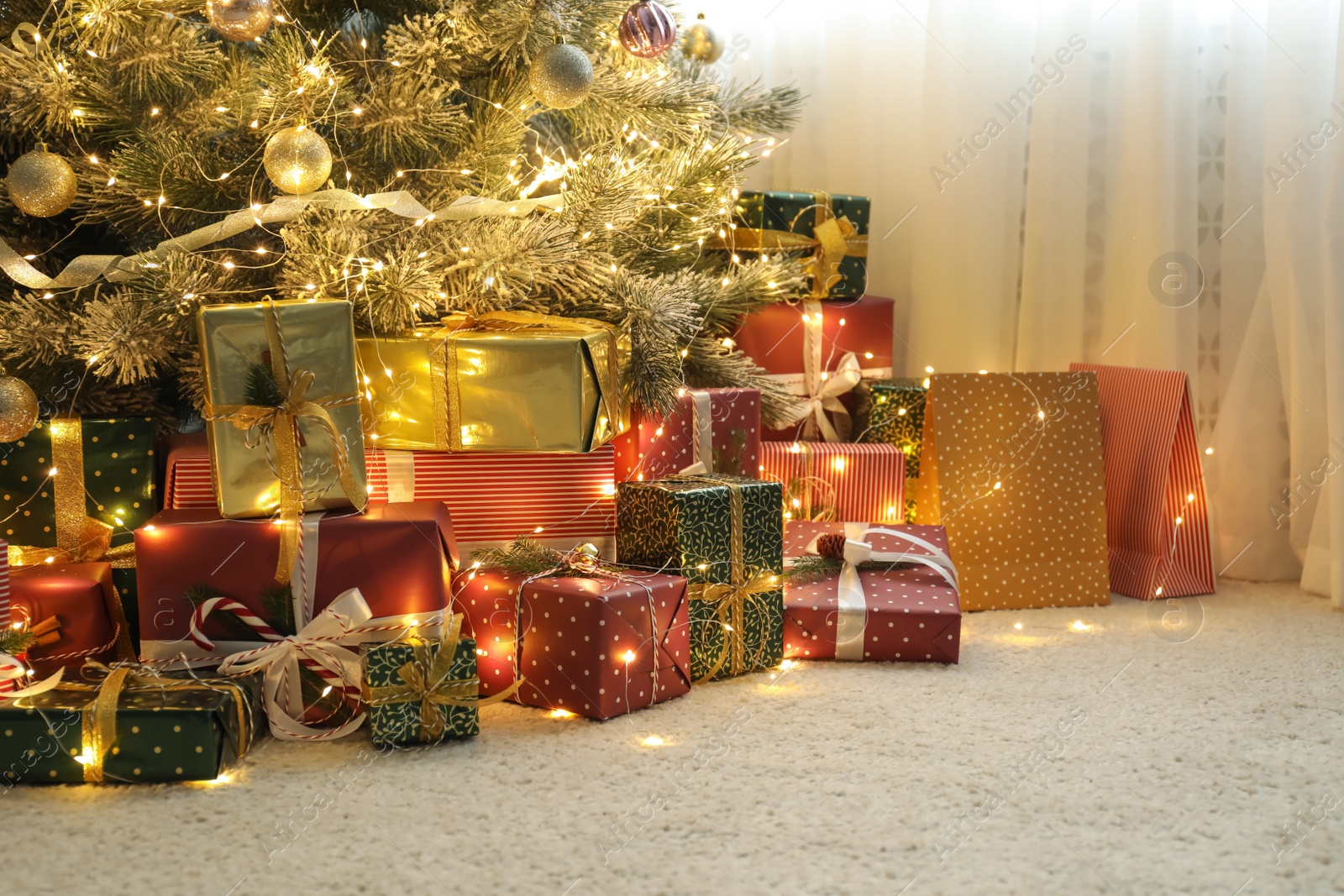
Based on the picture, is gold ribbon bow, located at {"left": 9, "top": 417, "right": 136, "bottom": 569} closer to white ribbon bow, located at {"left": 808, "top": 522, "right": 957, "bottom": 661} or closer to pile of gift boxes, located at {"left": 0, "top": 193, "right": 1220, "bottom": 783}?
pile of gift boxes, located at {"left": 0, "top": 193, "right": 1220, "bottom": 783}

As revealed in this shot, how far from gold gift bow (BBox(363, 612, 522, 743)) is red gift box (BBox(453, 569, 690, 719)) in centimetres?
8

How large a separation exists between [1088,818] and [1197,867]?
0.12 meters

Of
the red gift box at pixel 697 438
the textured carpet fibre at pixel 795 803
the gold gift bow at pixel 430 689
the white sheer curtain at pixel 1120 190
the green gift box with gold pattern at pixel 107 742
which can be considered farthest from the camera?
the white sheer curtain at pixel 1120 190

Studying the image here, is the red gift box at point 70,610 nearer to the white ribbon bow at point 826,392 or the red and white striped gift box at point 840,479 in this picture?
the red and white striped gift box at point 840,479

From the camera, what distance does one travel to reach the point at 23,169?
1520 mm

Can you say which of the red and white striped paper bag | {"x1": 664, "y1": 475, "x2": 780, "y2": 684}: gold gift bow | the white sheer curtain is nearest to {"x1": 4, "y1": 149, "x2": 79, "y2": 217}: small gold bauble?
{"x1": 664, "y1": 475, "x2": 780, "y2": 684}: gold gift bow

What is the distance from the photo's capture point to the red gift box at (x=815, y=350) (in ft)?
6.86

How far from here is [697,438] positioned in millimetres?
1803

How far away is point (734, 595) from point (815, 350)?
0.67m

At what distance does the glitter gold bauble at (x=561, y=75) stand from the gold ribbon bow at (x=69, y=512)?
825mm

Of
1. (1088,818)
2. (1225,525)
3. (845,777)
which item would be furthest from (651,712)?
(1225,525)

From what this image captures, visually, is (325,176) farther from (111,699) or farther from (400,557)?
(111,699)

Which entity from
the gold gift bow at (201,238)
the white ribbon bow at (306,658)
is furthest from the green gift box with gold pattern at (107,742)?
the gold gift bow at (201,238)

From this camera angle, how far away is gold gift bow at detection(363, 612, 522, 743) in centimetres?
135
